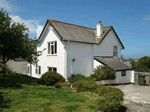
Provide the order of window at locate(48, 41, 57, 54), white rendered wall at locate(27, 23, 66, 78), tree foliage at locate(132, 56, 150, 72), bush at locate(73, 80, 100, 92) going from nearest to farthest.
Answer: bush at locate(73, 80, 100, 92), white rendered wall at locate(27, 23, 66, 78), window at locate(48, 41, 57, 54), tree foliage at locate(132, 56, 150, 72)

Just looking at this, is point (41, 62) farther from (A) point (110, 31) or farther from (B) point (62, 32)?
(A) point (110, 31)

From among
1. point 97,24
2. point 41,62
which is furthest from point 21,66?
point 97,24

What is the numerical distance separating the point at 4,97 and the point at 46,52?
12.5 meters

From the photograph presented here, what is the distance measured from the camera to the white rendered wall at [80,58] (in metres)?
18.0

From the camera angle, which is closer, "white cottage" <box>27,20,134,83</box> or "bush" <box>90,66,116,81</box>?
"bush" <box>90,66,116,81</box>

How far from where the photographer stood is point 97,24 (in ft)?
74.9

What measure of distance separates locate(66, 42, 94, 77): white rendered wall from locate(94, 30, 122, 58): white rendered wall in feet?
5.01

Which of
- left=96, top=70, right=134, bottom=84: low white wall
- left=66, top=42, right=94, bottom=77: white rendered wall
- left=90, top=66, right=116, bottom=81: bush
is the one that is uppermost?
left=66, top=42, right=94, bottom=77: white rendered wall

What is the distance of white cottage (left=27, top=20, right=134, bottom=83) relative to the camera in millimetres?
17953

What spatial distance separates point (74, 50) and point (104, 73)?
16.1 ft

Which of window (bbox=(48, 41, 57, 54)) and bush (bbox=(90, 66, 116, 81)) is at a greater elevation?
window (bbox=(48, 41, 57, 54))

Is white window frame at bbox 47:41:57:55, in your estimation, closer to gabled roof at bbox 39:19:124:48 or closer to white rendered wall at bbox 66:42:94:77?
gabled roof at bbox 39:19:124:48

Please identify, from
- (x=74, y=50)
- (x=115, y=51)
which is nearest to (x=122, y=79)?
(x=115, y=51)

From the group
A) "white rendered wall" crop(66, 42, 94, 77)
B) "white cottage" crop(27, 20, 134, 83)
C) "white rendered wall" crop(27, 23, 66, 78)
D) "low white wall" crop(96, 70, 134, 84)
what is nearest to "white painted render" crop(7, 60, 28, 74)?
"white cottage" crop(27, 20, 134, 83)
